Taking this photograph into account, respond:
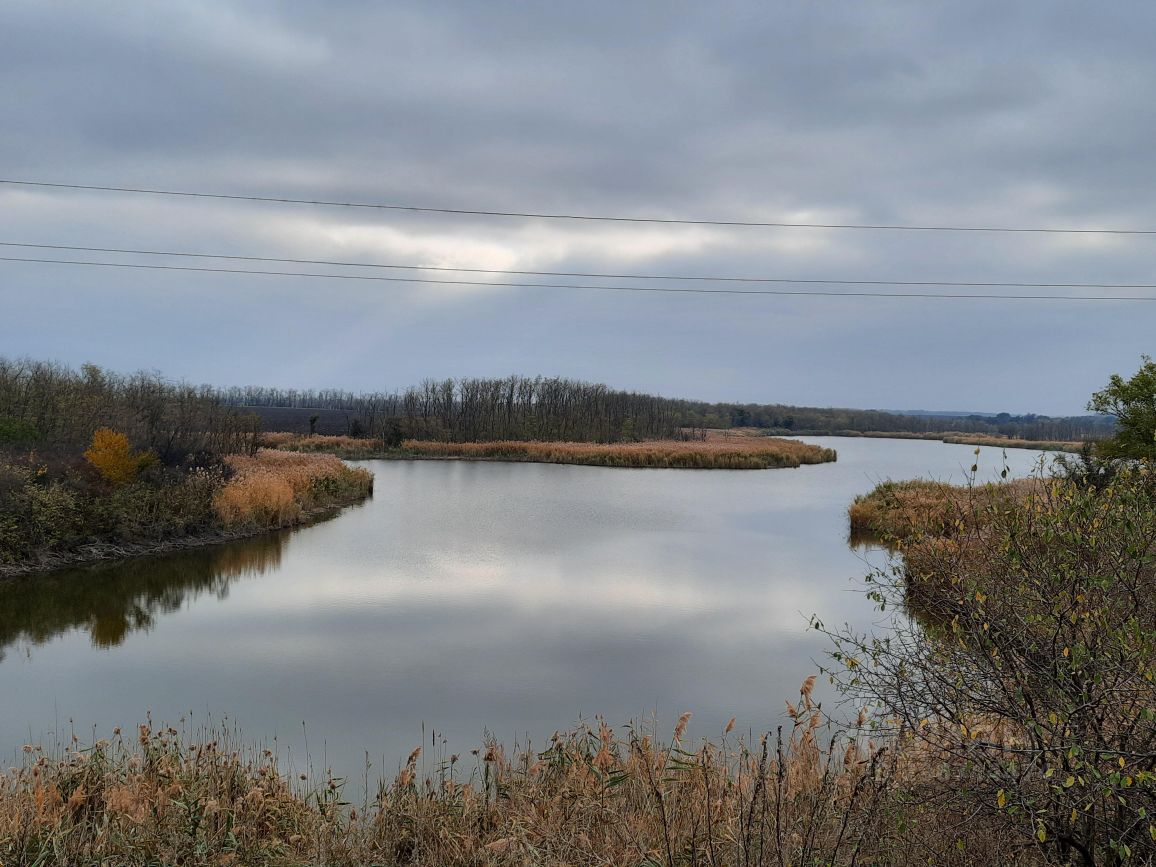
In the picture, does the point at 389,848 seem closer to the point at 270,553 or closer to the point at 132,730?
the point at 132,730

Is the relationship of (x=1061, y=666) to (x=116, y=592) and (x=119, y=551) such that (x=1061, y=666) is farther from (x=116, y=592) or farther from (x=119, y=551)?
(x=119, y=551)

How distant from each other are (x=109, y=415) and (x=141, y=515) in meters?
6.19

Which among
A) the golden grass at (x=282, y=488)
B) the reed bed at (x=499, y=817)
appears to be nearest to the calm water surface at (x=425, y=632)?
the golden grass at (x=282, y=488)

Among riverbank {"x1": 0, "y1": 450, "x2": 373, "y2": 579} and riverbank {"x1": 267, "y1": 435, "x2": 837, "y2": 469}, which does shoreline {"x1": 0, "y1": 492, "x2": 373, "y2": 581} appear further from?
riverbank {"x1": 267, "y1": 435, "x2": 837, "y2": 469}

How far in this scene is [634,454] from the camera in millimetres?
38969

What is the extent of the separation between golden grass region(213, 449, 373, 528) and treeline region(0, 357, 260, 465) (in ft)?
3.72

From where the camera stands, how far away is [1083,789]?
3227 millimetres

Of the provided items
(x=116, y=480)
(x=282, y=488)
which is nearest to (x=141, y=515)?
(x=116, y=480)

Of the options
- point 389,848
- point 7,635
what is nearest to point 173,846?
point 389,848

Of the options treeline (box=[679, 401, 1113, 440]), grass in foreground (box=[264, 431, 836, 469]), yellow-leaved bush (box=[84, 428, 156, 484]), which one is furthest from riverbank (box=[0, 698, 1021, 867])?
treeline (box=[679, 401, 1113, 440])

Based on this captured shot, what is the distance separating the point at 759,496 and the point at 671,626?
16.2m

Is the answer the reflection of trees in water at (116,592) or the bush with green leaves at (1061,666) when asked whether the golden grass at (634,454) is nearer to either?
the reflection of trees in water at (116,592)

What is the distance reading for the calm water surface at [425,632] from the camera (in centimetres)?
695

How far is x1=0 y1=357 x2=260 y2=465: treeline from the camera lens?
16016mm
